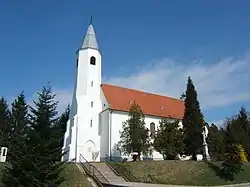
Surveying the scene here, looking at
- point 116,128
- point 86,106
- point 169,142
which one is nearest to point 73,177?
point 169,142

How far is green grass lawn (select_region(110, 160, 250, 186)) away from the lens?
25.9 m

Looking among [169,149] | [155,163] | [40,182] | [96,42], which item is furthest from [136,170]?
[96,42]

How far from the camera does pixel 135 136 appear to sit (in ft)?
109

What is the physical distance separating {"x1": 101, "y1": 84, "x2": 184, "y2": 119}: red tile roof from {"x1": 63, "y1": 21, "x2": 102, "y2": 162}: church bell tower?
7.37ft

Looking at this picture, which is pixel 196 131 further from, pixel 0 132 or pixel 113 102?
pixel 0 132

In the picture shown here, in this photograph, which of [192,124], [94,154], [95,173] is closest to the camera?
[95,173]

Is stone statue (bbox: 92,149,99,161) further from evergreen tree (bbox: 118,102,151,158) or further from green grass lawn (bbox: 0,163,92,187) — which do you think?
green grass lawn (bbox: 0,163,92,187)

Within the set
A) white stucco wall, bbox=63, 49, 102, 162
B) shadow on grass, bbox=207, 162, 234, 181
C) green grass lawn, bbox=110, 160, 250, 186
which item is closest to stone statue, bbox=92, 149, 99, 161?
white stucco wall, bbox=63, 49, 102, 162

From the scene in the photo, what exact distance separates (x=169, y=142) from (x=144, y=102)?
1343cm

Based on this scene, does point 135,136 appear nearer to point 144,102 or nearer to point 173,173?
point 173,173

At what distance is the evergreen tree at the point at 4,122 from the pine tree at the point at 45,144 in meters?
25.4

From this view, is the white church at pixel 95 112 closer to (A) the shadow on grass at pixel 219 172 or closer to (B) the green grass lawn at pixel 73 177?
(A) the shadow on grass at pixel 219 172

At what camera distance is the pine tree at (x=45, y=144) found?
16.3m

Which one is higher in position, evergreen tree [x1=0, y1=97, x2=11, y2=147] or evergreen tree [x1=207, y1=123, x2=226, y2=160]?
evergreen tree [x1=0, y1=97, x2=11, y2=147]
